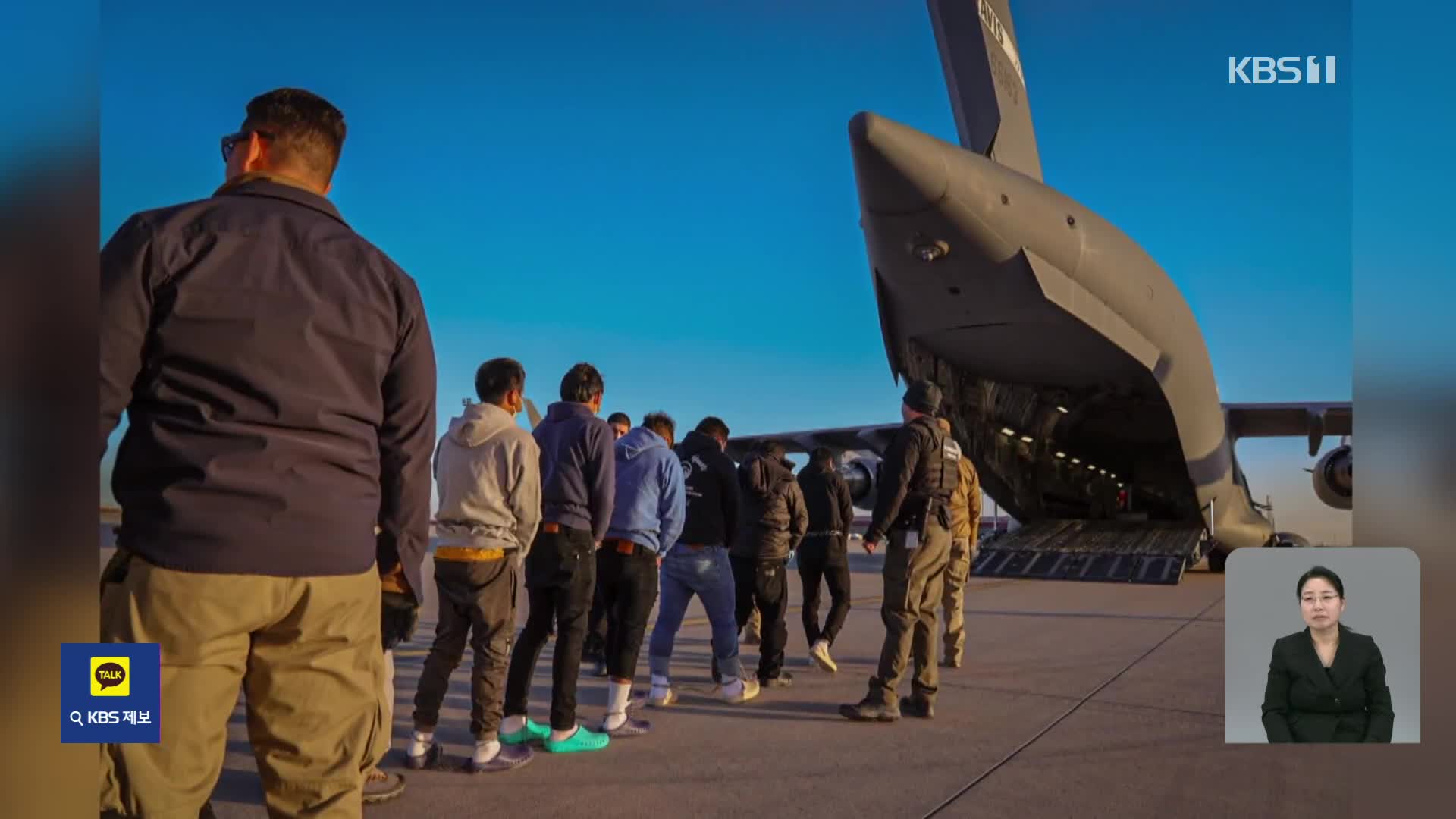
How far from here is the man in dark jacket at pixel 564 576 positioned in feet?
13.0

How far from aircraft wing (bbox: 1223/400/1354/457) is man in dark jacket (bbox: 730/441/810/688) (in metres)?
13.9

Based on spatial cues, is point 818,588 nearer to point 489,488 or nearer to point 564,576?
point 564,576

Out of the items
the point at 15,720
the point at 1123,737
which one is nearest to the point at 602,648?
the point at 1123,737

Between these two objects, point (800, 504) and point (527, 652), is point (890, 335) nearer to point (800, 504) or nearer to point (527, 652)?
point (800, 504)

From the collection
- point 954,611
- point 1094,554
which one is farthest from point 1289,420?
point 954,611

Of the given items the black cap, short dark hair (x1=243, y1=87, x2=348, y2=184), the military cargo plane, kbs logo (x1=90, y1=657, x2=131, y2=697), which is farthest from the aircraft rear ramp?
kbs logo (x1=90, y1=657, x2=131, y2=697)

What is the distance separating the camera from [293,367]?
1.73 m

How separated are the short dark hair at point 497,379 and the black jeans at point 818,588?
3032 millimetres

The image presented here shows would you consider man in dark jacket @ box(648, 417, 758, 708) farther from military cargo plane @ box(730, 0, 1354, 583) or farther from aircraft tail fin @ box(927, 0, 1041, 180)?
aircraft tail fin @ box(927, 0, 1041, 180)

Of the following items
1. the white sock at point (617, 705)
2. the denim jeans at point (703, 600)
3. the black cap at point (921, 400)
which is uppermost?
the black cap at point (921, 400)

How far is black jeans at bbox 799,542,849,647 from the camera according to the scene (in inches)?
244

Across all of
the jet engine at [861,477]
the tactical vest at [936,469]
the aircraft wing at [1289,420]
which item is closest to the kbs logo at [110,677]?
the tactical vest at [936,469]

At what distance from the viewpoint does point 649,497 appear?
15.1ft

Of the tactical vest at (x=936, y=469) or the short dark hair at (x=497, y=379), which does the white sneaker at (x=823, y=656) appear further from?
the short dark hair at (x=497, y=379)
